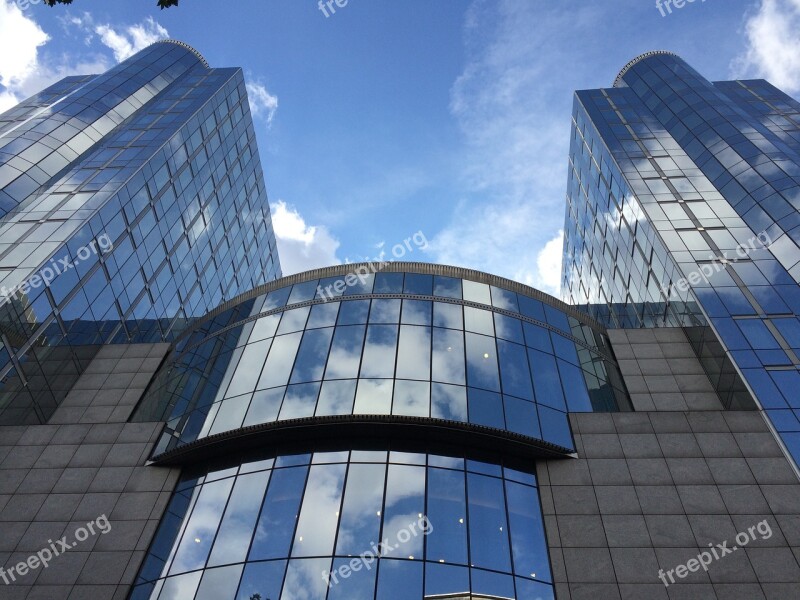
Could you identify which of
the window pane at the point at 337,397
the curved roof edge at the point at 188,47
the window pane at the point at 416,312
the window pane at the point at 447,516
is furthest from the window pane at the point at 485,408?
the curved roof edge at the point at 188,47

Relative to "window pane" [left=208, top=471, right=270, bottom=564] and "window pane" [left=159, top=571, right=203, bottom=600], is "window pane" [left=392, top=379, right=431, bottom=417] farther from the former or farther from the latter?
"window pane" [left=159, top=571, right=203, bottom=600]

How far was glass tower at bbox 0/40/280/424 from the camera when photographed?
93.1ft

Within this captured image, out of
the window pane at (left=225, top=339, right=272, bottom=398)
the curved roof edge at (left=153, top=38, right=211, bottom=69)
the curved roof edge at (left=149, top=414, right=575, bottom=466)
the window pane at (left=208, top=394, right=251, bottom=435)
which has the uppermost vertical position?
the curved roof edge at (left=153, top=38, right=211, bottom=69)

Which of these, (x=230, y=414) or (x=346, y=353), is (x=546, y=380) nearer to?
(x=346, y=353)

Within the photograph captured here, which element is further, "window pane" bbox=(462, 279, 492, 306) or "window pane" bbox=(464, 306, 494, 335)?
"window pane" bbox=(462, 279, 492, 306)

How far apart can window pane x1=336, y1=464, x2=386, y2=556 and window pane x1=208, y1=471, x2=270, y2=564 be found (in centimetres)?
325

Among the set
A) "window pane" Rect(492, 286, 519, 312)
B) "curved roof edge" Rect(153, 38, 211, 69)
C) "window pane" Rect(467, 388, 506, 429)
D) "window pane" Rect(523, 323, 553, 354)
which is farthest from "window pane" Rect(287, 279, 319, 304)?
"curved roof edge" Rect(153, 38, 211, 69)

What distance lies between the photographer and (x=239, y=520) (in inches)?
790

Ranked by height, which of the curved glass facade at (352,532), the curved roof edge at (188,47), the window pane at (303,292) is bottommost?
the curved glass facade at (352,532)

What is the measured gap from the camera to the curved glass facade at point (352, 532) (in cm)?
1777

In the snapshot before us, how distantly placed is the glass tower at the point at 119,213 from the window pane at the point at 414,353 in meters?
17.1

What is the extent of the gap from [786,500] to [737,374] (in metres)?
5.83

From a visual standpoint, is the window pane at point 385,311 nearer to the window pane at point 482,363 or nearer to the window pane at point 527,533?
the window pane at point 482,363

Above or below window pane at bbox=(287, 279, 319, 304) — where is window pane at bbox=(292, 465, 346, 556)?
below
